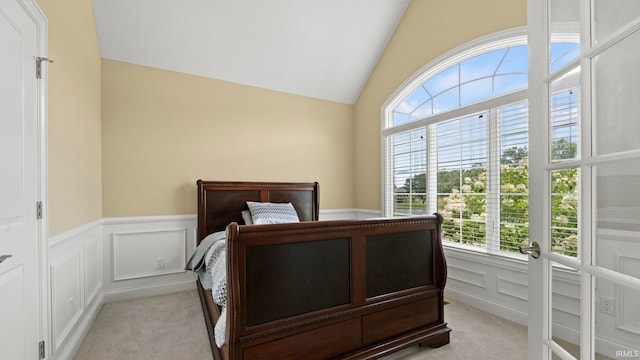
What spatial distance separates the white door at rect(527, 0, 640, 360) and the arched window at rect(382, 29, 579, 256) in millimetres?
1669

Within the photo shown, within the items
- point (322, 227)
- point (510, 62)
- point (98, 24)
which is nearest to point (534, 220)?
point (322, 227)

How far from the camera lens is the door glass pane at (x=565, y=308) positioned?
86 cm

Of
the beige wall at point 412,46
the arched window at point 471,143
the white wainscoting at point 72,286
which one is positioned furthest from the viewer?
the beige wall at point 412,46

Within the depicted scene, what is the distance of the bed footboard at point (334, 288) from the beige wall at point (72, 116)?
1326mm

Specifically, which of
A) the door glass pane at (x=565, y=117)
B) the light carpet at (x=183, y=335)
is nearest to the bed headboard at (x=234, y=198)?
the light carpet at (x=183, y=335)

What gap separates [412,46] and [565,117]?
2900mm

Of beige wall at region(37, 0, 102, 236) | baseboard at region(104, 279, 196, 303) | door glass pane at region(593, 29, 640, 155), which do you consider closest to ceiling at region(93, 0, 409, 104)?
beige wall at region(37, 0, 102, 236)

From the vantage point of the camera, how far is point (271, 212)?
10.7 feet

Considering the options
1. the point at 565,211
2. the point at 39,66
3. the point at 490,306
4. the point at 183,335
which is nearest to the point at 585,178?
the point at 565,211

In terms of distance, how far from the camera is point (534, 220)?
1.08 m

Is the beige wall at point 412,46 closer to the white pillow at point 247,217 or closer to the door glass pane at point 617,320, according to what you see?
Result: the white pillow at point 247,217

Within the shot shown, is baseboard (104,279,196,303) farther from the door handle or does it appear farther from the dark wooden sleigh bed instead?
the door handle

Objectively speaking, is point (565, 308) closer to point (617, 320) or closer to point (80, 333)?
point (617, 320)

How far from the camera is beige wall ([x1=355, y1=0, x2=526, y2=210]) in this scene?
2604 mm
